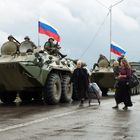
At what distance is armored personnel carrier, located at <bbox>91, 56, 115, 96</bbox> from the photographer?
25328 mm

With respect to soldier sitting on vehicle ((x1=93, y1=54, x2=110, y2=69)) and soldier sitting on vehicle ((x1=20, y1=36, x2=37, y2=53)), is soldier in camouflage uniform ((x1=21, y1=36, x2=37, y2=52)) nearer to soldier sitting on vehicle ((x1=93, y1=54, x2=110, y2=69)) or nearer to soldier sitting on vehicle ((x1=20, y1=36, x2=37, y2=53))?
soldier sitting on vehicle ((x1=20, y1=36, x2=37, y2=53))

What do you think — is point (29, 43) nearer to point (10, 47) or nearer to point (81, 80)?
point (10, 47)

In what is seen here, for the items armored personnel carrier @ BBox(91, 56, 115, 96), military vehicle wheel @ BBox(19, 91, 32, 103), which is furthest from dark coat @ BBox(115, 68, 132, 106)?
armored personnel carrier @ BBox(91, 56, 115, 96)

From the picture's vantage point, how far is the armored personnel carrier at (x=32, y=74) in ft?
52.7

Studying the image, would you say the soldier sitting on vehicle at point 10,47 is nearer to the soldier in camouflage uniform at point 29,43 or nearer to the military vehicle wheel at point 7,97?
the soldier in camouflage uniform at point 29,43

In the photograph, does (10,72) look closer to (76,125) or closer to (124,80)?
(124,80)

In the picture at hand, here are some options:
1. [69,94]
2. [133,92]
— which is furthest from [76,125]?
[133,92]

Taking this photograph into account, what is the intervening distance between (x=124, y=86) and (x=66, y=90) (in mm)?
3530

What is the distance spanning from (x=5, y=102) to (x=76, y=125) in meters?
8.51

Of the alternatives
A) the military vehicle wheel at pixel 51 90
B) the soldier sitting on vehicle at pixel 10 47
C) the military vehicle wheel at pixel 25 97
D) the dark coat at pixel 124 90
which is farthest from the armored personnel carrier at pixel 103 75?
the dark coat at pixel 124 90

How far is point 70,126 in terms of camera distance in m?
10.4

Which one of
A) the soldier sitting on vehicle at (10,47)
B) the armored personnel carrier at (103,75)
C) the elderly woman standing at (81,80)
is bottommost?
the elderly woman standing at (81,80)

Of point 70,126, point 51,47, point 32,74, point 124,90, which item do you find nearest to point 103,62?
point 51,47

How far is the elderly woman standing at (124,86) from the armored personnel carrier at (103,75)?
9.75 metres
